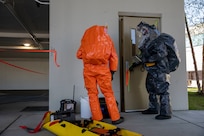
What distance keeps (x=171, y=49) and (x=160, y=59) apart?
28 centimetres

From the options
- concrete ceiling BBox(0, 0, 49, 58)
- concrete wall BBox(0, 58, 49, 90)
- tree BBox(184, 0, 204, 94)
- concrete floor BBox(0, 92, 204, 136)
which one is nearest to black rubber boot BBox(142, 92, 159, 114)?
concrete floor BBox(0, 92, 204, 136)

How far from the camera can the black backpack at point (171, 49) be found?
325 cm

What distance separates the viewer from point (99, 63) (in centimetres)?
286

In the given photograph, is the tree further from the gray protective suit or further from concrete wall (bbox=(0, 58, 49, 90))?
concrete wall (bbox=(0, 58, 49, 90))

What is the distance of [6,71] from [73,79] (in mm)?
11003

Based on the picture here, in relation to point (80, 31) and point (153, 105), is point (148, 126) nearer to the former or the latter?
point (153, 105)

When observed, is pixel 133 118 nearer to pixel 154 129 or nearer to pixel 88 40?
pixel 154 129

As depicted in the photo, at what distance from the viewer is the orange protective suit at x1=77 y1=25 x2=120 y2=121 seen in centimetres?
281

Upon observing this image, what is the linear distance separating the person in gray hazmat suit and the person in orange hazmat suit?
0.67m

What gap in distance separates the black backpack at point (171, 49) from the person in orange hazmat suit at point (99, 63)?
0.91m

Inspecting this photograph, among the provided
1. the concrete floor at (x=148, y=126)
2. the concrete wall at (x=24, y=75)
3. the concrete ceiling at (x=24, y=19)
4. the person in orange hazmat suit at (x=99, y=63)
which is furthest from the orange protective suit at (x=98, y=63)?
the concrete wall at (x=24, y=75)

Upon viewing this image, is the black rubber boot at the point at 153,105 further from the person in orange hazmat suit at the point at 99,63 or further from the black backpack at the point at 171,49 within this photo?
the person in orange hazmat suit at the point at 99,63

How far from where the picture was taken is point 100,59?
2793 mm

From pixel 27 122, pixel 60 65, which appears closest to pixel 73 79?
pixel 60 65
